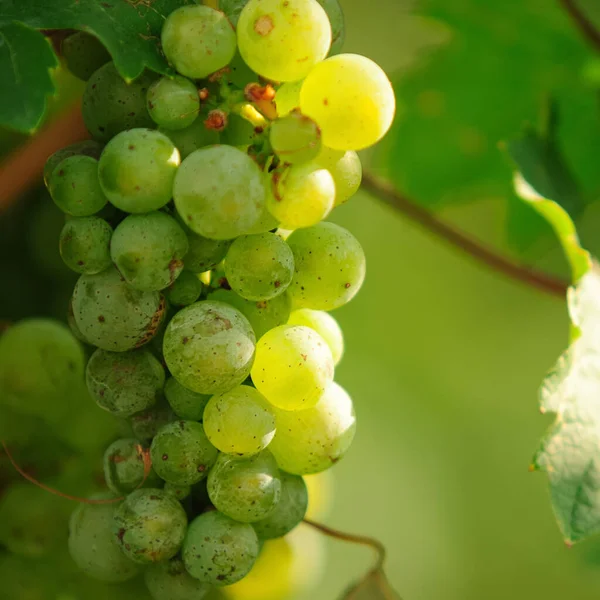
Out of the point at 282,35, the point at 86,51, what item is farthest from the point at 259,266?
the point at 86,51

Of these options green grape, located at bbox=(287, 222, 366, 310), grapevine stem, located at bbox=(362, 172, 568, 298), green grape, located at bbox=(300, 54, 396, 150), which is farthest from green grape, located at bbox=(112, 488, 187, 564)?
grapevine stem, located at bbox=(362, 172, 568, 298)

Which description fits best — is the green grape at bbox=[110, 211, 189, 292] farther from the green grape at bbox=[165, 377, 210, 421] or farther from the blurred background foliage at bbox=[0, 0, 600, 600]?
the blurred background foliage at bbox=[0, 0, 600, 600]

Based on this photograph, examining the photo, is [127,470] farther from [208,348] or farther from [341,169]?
[341,169]

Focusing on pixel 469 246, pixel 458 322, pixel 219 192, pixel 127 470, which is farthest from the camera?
pixel 458 322

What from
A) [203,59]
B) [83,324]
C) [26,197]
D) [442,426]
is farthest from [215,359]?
[442,426]

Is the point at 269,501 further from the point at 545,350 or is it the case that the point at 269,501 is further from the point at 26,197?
the point at 545,350
